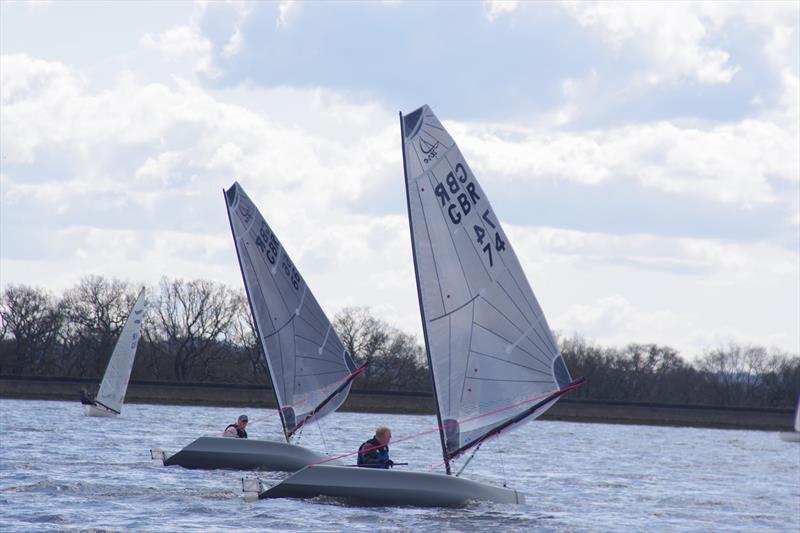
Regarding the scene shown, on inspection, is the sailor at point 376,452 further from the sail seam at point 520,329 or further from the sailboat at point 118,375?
the sailboat at point 118,375

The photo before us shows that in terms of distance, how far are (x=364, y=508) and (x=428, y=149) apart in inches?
249

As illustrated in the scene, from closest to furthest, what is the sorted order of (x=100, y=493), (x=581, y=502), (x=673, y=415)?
1. (x=100, y=493)
2. (x=581, y=502)
3. (x=673, y=415)

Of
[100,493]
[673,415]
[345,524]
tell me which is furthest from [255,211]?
[673,415]

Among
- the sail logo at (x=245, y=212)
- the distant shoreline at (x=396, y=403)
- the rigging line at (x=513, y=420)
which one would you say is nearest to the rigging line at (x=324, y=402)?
the sail logo at (x=245, y=212)

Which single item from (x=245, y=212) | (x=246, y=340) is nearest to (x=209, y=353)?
(x=246, y=340)

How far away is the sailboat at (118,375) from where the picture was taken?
6216cm

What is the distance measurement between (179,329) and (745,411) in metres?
49.2

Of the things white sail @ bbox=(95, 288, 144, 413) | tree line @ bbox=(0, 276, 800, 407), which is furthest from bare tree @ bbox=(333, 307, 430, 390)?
white sail @ bbox=(95, 288, 144, 413)

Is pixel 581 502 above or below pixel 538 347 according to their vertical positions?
below

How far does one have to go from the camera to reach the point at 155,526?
20.0 m

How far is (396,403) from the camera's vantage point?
9494 centimetres

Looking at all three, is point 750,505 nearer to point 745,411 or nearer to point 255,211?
point 255,211

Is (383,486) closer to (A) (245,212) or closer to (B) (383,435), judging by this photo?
(B) (383,435)

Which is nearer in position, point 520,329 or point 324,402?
point 520,329
